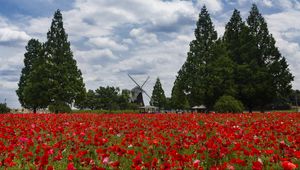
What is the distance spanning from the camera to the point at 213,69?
51.6 metres

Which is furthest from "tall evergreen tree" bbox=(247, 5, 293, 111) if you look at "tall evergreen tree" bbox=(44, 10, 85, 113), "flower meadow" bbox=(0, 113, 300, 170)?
"flower meadow" bbox=(0, 113, 300, 170)

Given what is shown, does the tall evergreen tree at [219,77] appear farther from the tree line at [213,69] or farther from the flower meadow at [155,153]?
the flower meadow at [155,153]

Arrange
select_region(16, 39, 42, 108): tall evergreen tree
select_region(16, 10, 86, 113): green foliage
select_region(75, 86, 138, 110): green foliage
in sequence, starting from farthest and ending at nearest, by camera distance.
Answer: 1. select_region(75, 86, 138, 110): green foliage
2. select_region(16, 39, 42, 108): tall evergreen tree
3. select_region(16, 10, 86, 113): green foliage

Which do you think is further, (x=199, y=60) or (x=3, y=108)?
(x=199, y=60)

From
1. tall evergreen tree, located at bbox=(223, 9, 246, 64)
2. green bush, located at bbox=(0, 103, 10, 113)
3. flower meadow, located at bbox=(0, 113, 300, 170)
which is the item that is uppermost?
A: tall evergreen tree, located at bbox=(223, 9, 246, 64)

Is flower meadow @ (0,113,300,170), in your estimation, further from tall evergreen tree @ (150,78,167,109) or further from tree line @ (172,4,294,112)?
tall evergreen tree @ (150,78,167,109)

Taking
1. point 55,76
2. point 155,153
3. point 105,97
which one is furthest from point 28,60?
point 155,153

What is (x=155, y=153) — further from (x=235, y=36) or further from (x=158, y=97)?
(x=158, y=97)

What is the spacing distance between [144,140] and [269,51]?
49765 mm

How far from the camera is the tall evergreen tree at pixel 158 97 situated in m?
116

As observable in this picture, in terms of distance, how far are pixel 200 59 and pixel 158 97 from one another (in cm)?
6401

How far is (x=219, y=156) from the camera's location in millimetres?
6816

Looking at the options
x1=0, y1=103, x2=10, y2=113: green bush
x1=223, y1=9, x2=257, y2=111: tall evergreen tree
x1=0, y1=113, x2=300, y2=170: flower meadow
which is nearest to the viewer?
x1=0, y1=113, x2=300, y2=170: flower meadow

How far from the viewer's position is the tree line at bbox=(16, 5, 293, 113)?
52094 millimetres
